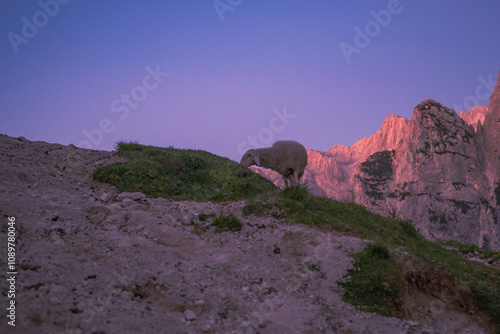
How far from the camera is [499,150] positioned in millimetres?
54750

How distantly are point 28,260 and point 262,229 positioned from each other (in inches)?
204

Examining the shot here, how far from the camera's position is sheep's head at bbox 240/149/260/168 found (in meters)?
14.5

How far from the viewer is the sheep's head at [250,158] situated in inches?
572

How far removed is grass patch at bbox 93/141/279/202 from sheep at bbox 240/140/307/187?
0.75 meters

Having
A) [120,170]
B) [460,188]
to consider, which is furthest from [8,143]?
[460,188]

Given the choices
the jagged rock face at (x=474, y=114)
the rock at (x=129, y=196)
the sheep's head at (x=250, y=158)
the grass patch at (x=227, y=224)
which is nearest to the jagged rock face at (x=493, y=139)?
the jagged rock face at (x=474, y=114)

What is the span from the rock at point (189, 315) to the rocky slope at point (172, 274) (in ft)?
0.07

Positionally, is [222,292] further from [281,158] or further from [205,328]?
A: [281,158]

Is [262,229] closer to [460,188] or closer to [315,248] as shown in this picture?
[315,248]

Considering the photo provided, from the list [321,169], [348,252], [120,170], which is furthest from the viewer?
[321,169]

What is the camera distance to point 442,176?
54094 mm

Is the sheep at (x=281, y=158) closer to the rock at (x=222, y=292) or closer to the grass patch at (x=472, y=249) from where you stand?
the grass patch at (x=472, y=249)

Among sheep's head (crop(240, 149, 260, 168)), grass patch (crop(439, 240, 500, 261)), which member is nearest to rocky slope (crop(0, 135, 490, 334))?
sheep's head (crop(240, 149, 260, 168))

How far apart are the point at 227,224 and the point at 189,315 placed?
3.86 m
